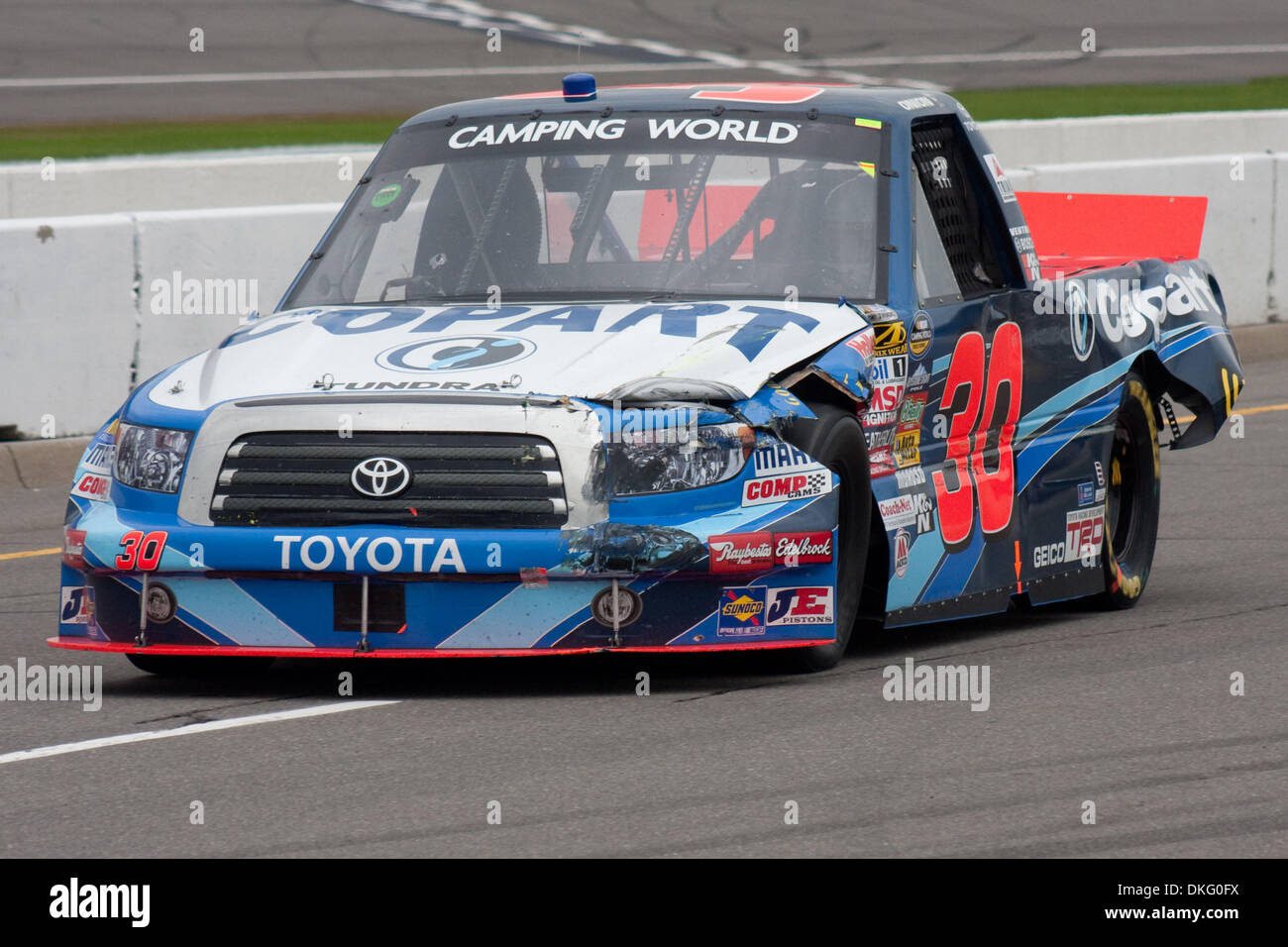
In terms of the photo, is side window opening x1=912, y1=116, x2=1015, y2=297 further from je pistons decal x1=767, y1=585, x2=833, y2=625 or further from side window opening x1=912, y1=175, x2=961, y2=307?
je pistons decal x1=767, y1=585, x2=833, y2=625

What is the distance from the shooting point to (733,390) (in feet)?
21.4

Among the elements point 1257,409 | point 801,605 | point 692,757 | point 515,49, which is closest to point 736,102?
point 801,605

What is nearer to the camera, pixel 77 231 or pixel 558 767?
pixel 558 767

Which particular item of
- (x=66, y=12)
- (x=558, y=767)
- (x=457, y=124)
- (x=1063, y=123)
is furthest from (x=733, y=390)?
(x=66, y=12)

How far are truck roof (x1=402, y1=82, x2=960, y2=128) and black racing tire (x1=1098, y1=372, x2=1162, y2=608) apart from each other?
57.8 inches

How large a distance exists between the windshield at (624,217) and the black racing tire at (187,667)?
1281 mm

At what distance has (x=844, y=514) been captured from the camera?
7.00 metres

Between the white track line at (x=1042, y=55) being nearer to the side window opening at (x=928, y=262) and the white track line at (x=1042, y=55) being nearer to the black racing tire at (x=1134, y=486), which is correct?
the black racing tire at (x=1134, y=486)

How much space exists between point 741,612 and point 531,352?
3.12ft

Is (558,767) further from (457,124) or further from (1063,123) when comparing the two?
(1063,123)

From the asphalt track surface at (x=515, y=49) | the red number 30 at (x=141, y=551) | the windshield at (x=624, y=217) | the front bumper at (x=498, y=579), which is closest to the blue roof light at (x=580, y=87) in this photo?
the windshield at (x=624, y=217)

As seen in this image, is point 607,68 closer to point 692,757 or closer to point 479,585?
point 479,585

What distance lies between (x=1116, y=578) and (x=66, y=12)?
2463 centimetres

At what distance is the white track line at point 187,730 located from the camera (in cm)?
616
